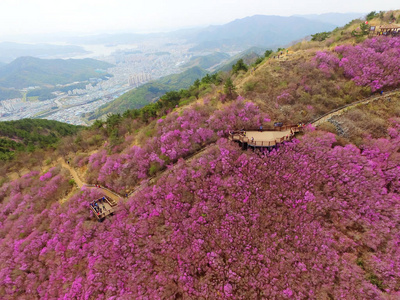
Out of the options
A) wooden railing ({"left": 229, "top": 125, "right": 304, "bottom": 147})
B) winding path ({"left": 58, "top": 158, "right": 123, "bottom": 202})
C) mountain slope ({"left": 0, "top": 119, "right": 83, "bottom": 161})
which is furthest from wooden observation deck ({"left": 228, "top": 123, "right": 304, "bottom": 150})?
mountain slope ({"left": 0, "top": 119, "right": 83, "bottom": 161})

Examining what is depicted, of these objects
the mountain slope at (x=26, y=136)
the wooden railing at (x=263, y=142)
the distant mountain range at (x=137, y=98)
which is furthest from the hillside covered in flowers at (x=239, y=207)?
the distant mountain range at (x=137, y=98)

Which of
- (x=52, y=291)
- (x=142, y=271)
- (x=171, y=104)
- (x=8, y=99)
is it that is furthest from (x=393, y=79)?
(x=8, y=99)

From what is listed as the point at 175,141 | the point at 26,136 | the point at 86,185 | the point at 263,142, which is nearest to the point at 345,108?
the point at 263,142

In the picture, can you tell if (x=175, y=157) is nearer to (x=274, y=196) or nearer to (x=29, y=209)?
(x=274, y=196)

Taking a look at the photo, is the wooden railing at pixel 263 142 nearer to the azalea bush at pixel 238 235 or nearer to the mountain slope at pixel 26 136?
the azalea bush at pixel 238 235

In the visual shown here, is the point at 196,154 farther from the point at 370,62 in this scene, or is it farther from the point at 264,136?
the point at 370,62

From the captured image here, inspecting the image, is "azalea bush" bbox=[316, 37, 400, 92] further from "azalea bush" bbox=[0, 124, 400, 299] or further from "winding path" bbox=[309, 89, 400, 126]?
"azalea bush" bbox=[0, 124, 400, 299]

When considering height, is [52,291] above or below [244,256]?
below

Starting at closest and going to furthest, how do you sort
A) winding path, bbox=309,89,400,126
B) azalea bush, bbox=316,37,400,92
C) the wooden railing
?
the wooden railing → winding path, bbox=309,89,400,126 → azalea bush, bbox=316,37,400,92

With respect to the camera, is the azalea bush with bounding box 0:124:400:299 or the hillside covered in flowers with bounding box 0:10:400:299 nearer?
the azalea bush with bounding box 0:124:400:299
